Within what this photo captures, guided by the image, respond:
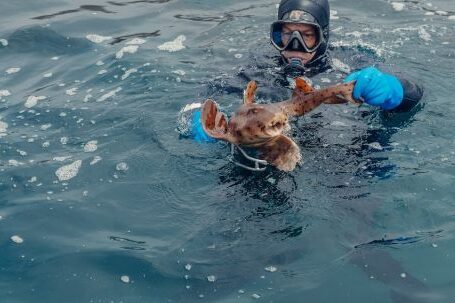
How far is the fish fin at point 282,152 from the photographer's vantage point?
3873mm

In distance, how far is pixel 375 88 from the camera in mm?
4227

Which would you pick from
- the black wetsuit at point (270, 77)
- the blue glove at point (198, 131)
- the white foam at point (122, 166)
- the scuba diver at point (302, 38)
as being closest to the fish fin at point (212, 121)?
the blue glove at point (198, 131)

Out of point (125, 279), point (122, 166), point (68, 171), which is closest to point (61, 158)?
point (68, 171)

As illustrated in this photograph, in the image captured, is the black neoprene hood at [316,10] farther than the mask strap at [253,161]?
Yes

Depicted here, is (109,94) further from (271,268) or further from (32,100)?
(271,268)

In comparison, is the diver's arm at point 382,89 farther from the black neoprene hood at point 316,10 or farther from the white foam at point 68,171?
the white foam at point 68,171

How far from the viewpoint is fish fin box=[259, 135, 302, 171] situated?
387 cm

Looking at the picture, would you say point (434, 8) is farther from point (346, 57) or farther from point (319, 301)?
point (319, 301)

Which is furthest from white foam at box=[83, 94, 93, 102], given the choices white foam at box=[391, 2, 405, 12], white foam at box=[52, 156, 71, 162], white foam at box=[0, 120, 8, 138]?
white foam at box=[391, 2, 405, 12]

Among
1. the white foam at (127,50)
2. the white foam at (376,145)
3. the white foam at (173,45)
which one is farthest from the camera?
the white foam at (173,45)

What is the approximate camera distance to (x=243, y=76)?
5.74 meters

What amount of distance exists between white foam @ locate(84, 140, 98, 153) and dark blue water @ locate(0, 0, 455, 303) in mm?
18

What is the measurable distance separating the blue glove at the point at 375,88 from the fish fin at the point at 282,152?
603 millimetres

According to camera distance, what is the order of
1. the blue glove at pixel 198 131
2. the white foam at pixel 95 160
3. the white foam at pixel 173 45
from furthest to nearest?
the white foam at pixel 173 45, the white foam at pixel 95 160, the blue glove at pixel 198 131
